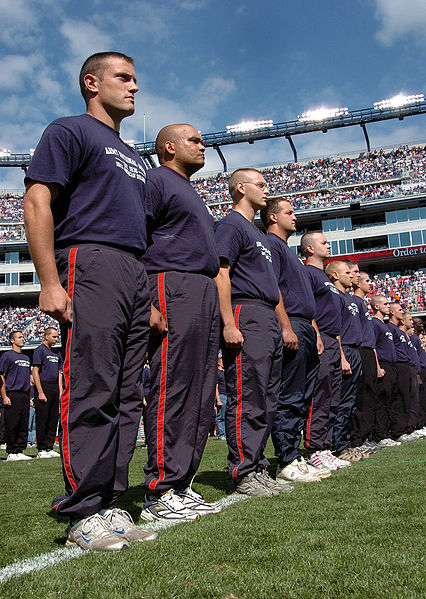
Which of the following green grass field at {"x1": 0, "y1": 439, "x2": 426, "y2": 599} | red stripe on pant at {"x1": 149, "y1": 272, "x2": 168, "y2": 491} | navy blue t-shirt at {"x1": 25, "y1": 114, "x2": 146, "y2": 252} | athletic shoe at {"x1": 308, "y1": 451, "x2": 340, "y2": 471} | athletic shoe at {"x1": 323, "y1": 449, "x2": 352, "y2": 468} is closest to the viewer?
green grass field at {"x1": 0, "y1": 439, "x2": 426, "y2": 599}

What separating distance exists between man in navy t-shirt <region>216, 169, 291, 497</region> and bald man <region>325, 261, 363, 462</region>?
2.57 meters

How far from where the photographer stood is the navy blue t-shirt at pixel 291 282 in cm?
509

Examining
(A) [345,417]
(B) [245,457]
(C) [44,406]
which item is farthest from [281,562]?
(C) [44,406]

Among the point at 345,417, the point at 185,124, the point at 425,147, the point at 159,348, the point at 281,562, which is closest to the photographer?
the point at 281,562

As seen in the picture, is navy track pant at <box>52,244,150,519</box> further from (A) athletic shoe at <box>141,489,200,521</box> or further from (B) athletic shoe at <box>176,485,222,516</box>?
(B) athletic shoe at <box>176,485,222,516</box>

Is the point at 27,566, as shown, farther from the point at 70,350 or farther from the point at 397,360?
the point at 397,360

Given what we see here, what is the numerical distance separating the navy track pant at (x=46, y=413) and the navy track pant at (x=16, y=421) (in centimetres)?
30

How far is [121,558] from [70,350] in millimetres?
922

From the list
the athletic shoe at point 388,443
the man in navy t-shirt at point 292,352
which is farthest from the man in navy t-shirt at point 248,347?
the athletic shoe at point 388,443

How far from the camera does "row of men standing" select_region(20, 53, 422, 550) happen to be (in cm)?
253

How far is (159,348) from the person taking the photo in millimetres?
3273

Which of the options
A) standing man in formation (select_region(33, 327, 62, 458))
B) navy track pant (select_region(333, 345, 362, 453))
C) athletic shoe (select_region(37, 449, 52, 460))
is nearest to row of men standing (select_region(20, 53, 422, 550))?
navy track pant (select_region(333, 345, 362, 453))

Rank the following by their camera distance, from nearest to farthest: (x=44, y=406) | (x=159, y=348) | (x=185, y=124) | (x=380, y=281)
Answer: (x=159, y=348)
(x=185, y=124)
(x=44, y=406)
(x=380, y=281)

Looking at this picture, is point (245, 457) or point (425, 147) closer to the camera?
point (245, 457)
